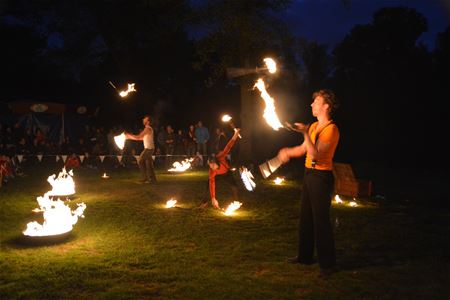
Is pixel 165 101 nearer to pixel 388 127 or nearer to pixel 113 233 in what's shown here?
pixel 388 127

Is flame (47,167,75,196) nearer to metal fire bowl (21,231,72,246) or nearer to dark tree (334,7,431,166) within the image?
metal fire bowl (21,231,72,246)

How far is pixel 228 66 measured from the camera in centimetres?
2048

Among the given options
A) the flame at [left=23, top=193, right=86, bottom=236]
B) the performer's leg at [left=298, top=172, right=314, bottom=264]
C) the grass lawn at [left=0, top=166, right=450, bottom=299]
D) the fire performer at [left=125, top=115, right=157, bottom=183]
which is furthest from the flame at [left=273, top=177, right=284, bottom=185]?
the performer's leg at [left=298, top=172, right=314, bottom=264]

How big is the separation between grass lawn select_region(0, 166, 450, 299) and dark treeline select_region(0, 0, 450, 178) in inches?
399

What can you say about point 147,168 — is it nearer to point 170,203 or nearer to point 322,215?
point 170,203

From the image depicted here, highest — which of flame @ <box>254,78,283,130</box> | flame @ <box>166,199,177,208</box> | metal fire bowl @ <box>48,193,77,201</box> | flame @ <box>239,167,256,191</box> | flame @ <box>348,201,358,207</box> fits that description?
flame @ <box>254,78,283,130</box>

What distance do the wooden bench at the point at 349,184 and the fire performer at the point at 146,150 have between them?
6093 mm

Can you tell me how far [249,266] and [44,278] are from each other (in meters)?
2.82

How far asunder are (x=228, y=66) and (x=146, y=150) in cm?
689

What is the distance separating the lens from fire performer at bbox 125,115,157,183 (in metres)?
15.2

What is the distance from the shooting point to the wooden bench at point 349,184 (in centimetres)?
1321

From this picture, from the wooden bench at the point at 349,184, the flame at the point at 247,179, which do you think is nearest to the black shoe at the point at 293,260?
the flame at the point at 247,179

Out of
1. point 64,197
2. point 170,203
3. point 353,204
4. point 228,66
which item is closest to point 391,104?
point 228,66

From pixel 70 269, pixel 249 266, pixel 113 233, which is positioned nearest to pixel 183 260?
pixel 249 266
